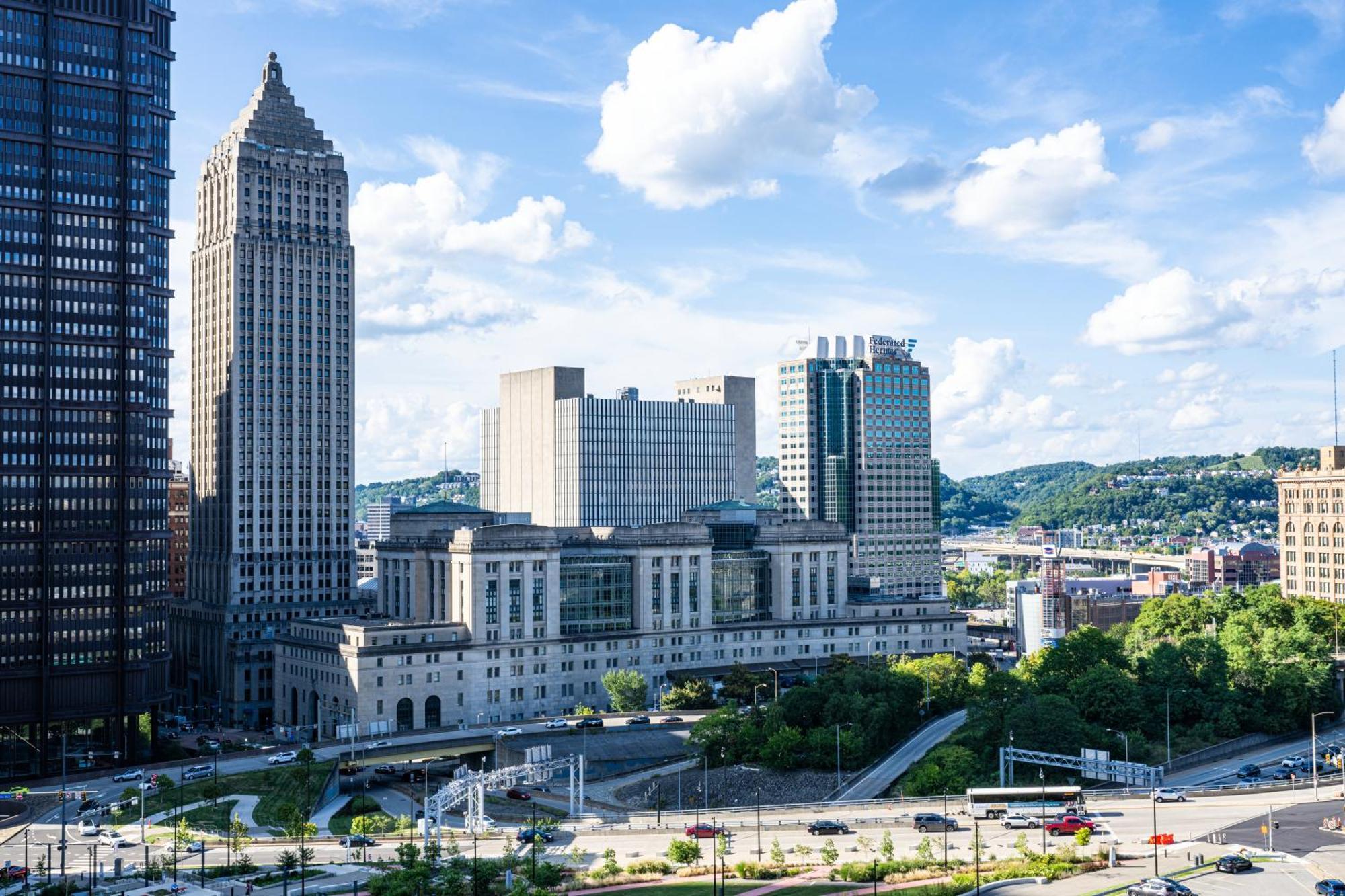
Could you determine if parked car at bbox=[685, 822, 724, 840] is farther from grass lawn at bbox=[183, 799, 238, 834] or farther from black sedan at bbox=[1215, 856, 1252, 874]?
grass lawn at bbox=[183, 799, 238, 834]

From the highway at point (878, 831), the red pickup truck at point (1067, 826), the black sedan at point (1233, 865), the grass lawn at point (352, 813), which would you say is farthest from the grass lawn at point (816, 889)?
the grass lawn at point (352, 813)

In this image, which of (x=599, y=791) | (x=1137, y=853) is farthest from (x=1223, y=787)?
(x=599, y=791)

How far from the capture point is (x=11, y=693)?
194 metres

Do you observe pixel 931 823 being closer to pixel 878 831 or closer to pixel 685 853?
pixel 878 831

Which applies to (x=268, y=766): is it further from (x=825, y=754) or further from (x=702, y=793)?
(x=825, y=754)

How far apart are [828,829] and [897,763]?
141ft

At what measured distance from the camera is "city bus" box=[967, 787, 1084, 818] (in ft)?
489

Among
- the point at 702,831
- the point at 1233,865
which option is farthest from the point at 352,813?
the point at 1233,865

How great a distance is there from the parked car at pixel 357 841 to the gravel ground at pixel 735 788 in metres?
38.0

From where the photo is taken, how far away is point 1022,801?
504ft

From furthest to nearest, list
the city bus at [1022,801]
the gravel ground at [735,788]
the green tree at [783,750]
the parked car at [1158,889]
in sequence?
the green tree at [783,750] < the gravel ground at [735,788] < the city bus at [1022,801] < the parked car at [1158,889]

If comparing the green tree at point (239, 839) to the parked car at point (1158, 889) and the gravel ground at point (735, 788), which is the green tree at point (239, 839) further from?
the parked car at point (1158, 889)

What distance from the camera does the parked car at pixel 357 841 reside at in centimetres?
13925

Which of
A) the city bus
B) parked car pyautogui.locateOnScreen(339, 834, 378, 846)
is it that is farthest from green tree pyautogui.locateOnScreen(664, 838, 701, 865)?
the city bus
